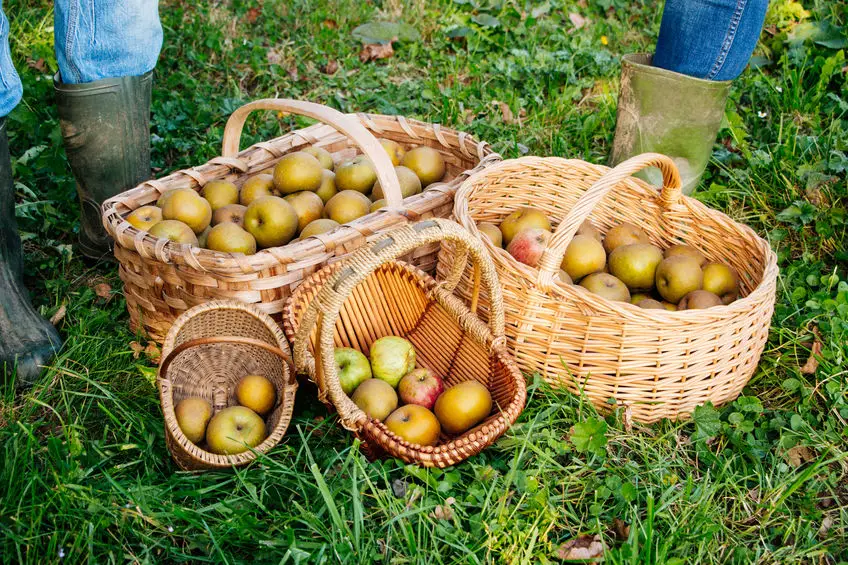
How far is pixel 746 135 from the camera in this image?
3.52 m

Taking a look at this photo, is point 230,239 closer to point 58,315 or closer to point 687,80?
point 58,315

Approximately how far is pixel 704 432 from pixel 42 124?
126 inches

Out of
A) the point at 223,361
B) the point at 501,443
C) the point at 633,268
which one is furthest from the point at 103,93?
the point at 633,268

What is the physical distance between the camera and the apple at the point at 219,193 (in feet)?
8.89

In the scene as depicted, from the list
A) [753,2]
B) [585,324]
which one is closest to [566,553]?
[585,324]

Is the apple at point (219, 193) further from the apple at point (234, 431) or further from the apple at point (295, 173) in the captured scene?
the apple at point (234, 431)

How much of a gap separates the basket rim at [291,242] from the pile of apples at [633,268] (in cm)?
33

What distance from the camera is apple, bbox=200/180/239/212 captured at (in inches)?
107

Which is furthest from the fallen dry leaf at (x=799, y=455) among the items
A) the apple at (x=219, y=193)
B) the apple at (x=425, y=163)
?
the apple at (x=219, y=193)

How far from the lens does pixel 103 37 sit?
Result: 8.29ft

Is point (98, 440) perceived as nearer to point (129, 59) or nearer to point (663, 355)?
point (129, 59)

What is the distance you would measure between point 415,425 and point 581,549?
55 centimetres

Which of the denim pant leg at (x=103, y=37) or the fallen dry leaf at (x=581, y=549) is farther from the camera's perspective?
the denim pant leg at (x=103, y=37)

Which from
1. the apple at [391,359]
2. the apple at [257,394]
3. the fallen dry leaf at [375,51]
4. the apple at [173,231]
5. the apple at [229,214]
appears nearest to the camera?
the apple at [257,394]
